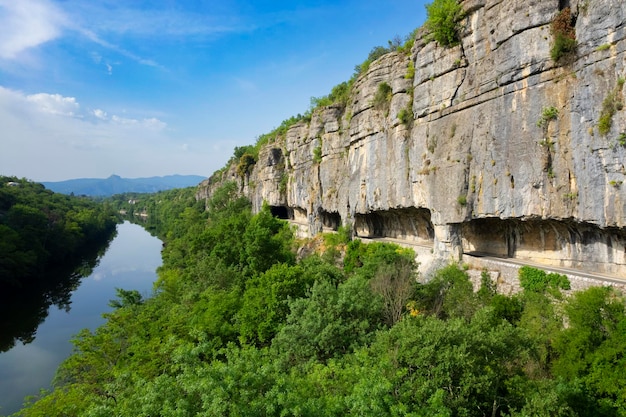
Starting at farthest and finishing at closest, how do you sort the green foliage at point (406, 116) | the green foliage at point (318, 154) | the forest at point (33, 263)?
the green foliage at point (318, 154) < the forest at point (33, 263) < the green foliage at point (406, 116)

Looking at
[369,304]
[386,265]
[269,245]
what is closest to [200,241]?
[269,245]

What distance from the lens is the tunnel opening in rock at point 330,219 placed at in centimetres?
3484

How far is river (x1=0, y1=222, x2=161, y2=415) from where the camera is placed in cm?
2048

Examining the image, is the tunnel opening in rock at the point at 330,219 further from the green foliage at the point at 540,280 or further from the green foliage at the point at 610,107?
the green foliage at the point at 610,107

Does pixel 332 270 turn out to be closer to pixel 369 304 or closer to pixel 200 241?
pixel 369 304

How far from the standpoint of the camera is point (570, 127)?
44.2 feet

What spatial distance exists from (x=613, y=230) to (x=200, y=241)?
28.6 m

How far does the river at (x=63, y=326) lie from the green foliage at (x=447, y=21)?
27426mm

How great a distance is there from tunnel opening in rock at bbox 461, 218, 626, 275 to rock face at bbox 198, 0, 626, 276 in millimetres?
48

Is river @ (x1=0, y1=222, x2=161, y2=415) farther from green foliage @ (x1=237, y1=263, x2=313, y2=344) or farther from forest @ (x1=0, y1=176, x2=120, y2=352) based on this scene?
green foliage @ (x1=237, y1=263, x2=313, y2=344)

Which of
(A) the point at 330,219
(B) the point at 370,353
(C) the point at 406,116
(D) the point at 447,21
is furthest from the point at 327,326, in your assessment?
(A) the point at 330,219

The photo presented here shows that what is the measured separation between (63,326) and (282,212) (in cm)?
2692

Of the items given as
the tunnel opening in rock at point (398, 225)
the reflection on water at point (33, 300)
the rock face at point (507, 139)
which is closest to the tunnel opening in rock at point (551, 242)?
the rock face at point (507, 139)

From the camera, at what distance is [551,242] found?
15539 mm
